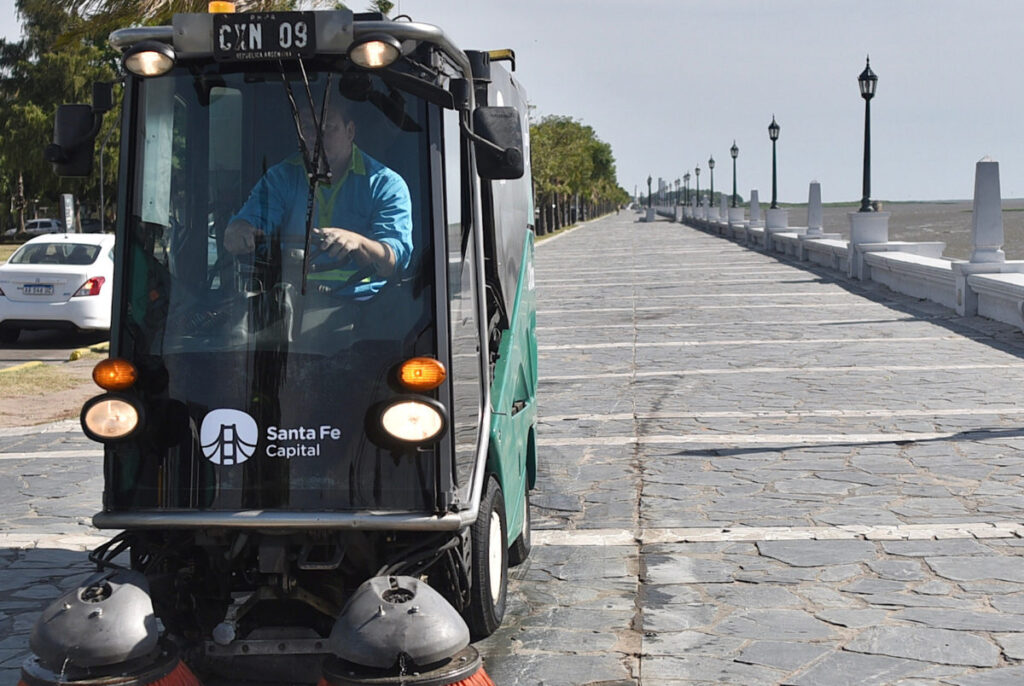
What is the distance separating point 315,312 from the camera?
14.9ft

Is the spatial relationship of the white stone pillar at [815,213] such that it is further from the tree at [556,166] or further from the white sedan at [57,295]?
the white sedan at [57,295]

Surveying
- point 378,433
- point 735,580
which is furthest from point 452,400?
point 735,580

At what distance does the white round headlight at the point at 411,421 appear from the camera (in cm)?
439

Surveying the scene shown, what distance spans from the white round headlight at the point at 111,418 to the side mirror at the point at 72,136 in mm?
851

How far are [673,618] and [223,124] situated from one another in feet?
9.19

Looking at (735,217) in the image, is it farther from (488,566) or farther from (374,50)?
(374,50)

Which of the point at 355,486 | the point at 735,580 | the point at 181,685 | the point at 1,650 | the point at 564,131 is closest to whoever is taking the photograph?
the point at 181,685

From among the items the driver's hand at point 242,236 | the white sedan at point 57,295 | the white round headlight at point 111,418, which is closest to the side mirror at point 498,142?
the driver's hand at point 242,236

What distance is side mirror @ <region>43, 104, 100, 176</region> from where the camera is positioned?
4641 mm

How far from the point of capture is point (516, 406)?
6145mm

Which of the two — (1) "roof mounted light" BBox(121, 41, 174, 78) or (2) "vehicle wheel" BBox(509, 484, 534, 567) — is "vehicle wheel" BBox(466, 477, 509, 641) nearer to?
(2) "vehicle wheel" BBox(509, 484, 534, 567)

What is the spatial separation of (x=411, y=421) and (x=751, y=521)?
3462 millimetres

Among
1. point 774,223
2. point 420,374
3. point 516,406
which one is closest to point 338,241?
point 420,374

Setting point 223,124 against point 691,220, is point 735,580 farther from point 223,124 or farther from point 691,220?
point 691,220
